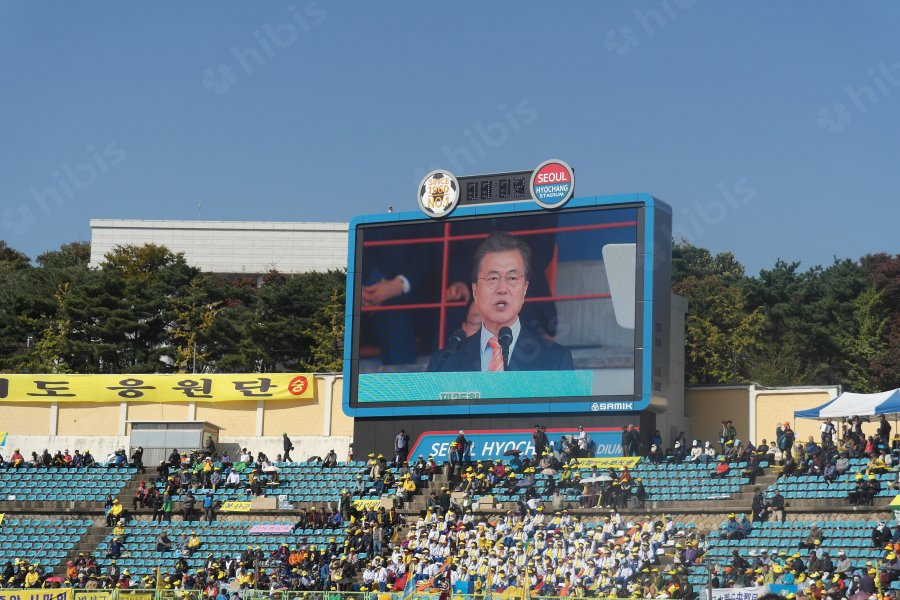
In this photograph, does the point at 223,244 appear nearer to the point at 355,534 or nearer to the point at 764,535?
the point at 355,534

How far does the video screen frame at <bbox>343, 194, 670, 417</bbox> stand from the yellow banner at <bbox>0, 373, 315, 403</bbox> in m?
7.89

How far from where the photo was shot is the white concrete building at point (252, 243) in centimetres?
10144

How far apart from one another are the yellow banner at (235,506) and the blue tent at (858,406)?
17845mm

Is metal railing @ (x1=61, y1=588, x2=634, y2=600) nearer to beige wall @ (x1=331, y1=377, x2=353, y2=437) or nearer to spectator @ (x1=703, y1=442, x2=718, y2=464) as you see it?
spectator @ (x1=703, y1=442, x2=718, y2=464)

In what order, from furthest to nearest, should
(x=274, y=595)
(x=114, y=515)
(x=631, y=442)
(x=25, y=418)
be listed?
(x=25, y=418), (x=114, y=515), (x=631, y=442), (x=274, y=595)

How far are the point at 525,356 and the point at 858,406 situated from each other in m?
10.1

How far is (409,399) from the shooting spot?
42.2 m

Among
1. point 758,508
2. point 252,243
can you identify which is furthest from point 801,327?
point 252,243

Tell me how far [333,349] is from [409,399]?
2794 cm

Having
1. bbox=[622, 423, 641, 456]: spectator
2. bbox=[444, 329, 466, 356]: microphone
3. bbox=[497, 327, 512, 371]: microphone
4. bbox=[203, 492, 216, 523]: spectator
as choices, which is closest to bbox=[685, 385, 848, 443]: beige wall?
bbox=[622, 423, 641, 456]: spectator

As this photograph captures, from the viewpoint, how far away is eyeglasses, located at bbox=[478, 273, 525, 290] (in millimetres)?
40656

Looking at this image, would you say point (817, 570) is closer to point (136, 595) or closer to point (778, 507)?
point (778, 507)

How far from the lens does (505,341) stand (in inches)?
1598

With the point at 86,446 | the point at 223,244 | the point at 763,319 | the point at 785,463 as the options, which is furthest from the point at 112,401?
the point at 223,244
